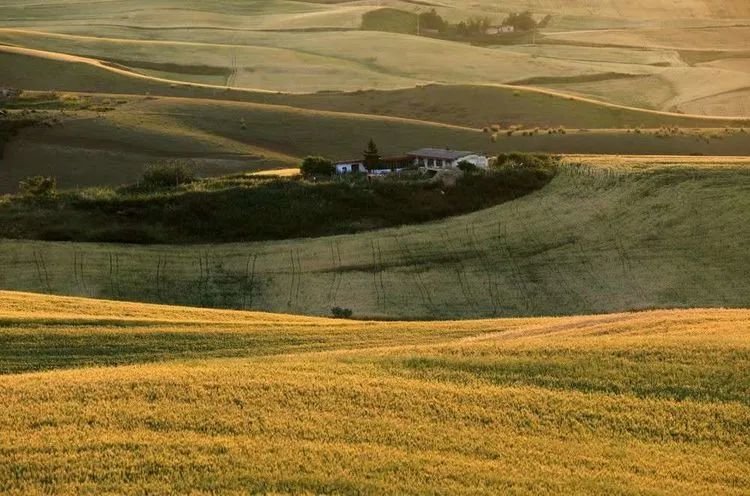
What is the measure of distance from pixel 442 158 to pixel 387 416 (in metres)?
44.9

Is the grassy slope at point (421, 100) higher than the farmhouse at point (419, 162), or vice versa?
the grassy slope at point (421, 100)

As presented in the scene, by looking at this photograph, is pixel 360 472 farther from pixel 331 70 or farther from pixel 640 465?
pixel 331 70

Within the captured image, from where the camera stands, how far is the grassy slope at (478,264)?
3497 cm

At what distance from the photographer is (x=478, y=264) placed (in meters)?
38.7

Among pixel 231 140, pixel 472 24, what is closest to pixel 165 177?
pixel 231 140

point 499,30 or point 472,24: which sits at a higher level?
point 472,24

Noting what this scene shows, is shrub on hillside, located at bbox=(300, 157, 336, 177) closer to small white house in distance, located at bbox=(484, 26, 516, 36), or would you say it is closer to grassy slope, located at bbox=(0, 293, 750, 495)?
grassy slope, located at bbox=(0, 293, 750, 495)

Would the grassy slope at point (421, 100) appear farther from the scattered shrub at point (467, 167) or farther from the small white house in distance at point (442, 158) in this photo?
the scattered shrub at point (467, 167)

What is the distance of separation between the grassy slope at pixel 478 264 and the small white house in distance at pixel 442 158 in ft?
32.8

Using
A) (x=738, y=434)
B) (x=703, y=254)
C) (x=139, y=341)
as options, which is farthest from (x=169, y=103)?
(x=738, y=434)

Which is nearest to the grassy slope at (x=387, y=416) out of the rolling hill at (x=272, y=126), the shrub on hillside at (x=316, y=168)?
the shrub on hillside at (x=316, y=168)

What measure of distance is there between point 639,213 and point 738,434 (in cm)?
3026

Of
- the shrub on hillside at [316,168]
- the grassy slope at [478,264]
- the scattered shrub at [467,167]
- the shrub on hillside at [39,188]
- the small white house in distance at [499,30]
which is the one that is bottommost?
the grassy slope at [478,264]

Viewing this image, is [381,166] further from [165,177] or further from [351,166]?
[165,177]
